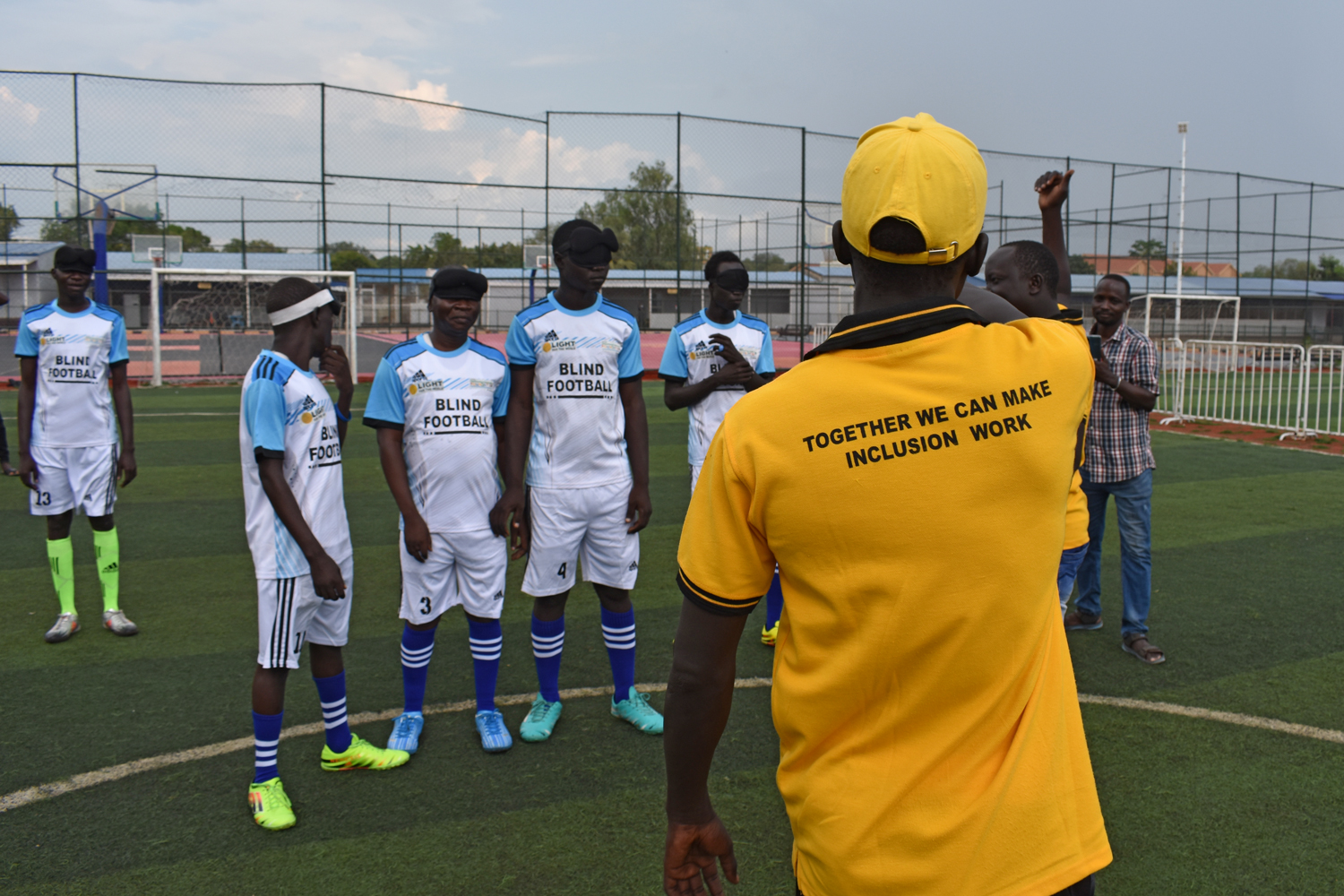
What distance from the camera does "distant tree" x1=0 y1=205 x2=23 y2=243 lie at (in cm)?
2000

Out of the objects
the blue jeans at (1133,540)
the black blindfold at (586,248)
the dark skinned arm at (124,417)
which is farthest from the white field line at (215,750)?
the dark skinned arm at (124,417)

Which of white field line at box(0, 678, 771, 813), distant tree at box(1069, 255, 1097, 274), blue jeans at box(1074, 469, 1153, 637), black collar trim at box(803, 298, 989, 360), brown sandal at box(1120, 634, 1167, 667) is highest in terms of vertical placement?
distant tree at box(1069, 255, 1097, 274)

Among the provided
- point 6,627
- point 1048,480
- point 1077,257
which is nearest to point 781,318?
point 1077,257

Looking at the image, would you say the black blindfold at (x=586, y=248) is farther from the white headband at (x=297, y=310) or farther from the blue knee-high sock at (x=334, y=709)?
the blue knee-high sock at (x=334, y=709)

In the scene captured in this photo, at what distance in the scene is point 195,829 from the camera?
360 cm

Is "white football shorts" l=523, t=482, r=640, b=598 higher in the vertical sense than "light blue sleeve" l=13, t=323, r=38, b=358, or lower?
lower

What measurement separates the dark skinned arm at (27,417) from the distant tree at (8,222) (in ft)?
57.9

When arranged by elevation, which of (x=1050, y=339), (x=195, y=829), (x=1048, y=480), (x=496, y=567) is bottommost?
(x=195, y=829)

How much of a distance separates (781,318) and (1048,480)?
53.5 m

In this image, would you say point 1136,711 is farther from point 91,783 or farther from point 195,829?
point 91,783

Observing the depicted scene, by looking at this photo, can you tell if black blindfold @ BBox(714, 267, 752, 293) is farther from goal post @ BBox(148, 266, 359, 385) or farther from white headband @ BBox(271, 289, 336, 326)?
goal post @ BBox(148, 266, 359, 385)

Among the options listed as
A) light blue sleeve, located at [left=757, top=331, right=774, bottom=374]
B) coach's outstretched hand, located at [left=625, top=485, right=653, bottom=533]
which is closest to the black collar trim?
coach's outstretched hand, located at [left=625, top=485, right=653, bottom=533]

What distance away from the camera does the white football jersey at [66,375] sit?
5.88 meters

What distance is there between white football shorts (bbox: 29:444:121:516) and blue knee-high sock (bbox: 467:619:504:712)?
2997 millimetres
